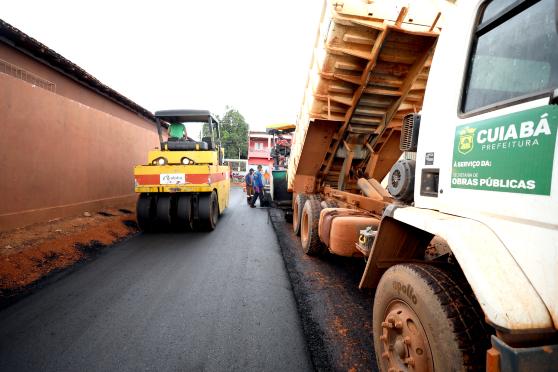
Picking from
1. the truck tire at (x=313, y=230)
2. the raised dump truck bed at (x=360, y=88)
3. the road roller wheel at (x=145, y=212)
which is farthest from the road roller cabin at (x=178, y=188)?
the truck tire at (x=313, y=230)

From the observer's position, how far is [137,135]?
34.6ft

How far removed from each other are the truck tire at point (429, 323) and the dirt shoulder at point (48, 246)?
3683mm

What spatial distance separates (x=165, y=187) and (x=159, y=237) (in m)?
1.02

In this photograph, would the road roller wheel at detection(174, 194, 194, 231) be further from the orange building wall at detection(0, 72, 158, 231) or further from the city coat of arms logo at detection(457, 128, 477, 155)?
the city coat of arms logo at detection(457, 128, 477, 155)

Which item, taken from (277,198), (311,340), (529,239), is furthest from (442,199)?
(277,198)

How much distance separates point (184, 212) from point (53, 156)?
9.77 feet

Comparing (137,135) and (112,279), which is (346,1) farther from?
(137,135)

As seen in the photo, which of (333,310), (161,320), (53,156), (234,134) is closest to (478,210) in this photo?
(333,310)

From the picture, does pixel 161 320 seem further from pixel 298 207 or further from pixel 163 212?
pixel 163 212

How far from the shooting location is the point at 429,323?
56.9 inches

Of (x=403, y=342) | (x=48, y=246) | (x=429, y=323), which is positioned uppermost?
(x=429, y=323)

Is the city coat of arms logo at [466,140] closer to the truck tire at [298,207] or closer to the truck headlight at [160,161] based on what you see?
the truck tire at [298,207]

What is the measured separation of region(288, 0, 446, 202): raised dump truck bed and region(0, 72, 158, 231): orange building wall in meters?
5.02

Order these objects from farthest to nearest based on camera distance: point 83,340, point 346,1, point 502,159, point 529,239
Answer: point 346,1, point 83,340, point 502,159, point 529,239
